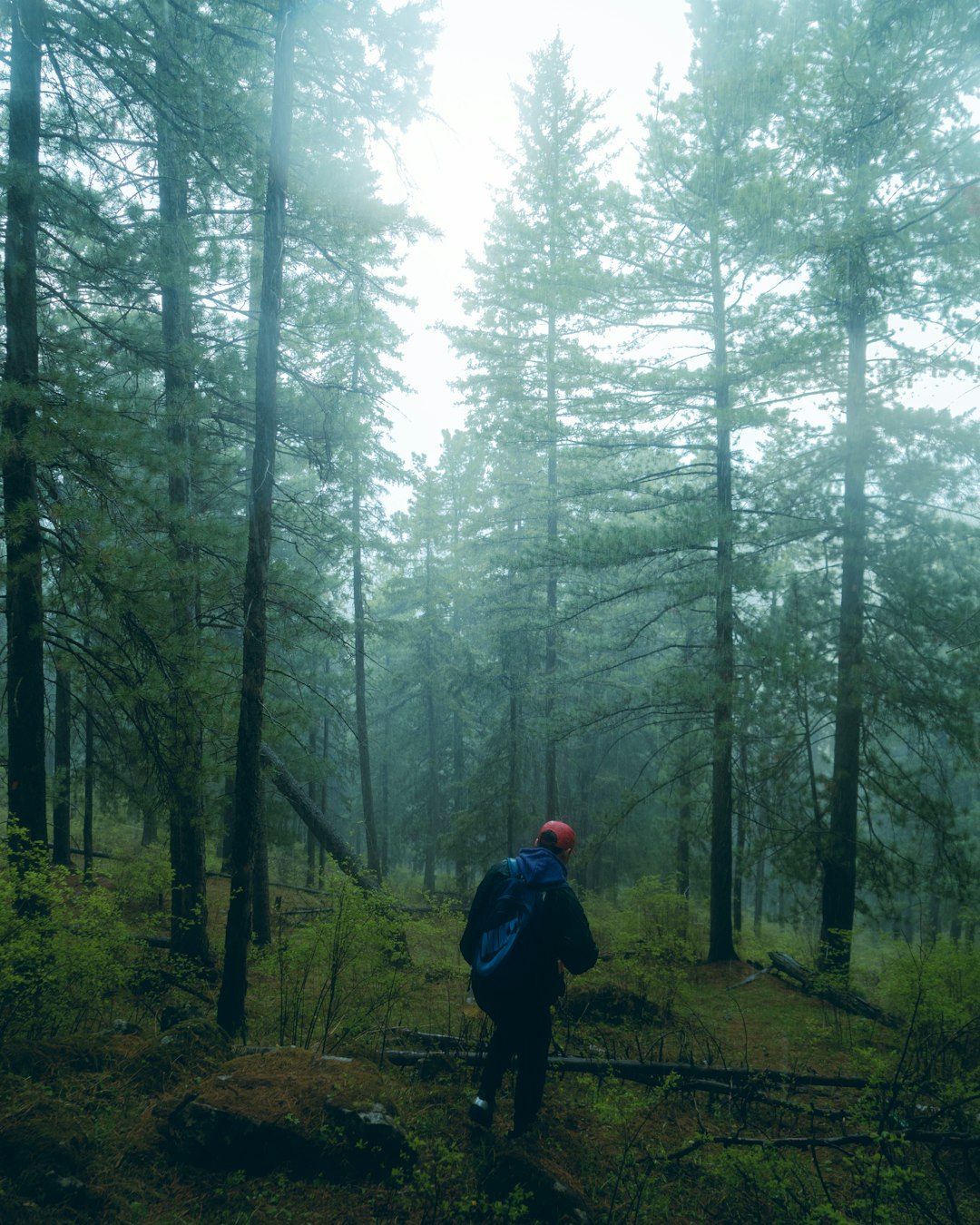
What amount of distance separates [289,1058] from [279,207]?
7629 millimetres

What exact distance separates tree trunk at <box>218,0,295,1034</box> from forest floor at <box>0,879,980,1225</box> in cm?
52

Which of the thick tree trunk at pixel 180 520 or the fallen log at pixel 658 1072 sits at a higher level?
the thick tree trunk at pixel 180 520

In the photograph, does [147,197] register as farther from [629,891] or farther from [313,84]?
[629,891]

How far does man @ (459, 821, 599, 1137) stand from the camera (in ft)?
14.3

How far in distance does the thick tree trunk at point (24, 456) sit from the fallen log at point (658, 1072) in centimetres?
409

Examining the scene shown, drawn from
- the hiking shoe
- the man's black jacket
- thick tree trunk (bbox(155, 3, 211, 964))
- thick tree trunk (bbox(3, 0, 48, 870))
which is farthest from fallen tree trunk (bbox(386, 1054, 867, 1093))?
thick tree trunk (bbox(3, 0, 48, 870))

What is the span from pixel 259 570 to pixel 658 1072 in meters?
5.68

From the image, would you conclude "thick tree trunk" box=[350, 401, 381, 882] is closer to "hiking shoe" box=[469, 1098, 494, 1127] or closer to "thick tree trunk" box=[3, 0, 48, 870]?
"thick tree trunk" box=[3, 0, 48, 870]

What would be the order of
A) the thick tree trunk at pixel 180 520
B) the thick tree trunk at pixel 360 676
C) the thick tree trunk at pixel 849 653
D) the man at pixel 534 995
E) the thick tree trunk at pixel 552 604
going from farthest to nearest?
the thick tree trunk at pixel 360 676 < the thick tree trunk at pixel 552 604 < the thick tree trunk at pixel 849 653 < the thick tree trunk at pixel 180 520 < the man at pixel 534 995

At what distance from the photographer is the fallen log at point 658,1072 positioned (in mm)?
5453

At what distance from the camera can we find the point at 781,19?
11.0 m

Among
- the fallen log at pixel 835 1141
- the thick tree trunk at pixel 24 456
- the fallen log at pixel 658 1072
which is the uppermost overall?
the thick tree trunk at pixel 24 456

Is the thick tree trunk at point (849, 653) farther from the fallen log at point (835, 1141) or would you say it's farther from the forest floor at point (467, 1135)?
the fallen log at point (835, 1141)

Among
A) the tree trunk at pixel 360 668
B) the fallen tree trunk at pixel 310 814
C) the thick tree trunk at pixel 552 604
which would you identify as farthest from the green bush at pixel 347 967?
the tree trunk at pixel 360 668
